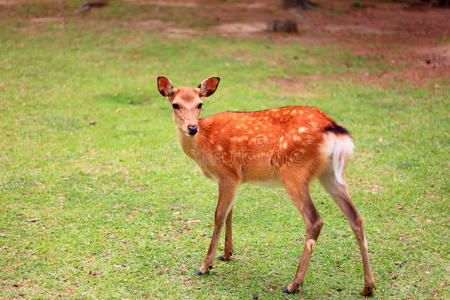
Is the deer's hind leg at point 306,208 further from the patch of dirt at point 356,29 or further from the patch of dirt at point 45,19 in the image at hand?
the patch of dirt at point 45,19

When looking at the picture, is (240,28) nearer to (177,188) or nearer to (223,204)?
(177,188)

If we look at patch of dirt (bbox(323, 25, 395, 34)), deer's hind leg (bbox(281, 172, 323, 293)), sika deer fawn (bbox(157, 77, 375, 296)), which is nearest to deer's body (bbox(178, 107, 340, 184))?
sika deer fawn (bbox(157, 77, 375, 296))

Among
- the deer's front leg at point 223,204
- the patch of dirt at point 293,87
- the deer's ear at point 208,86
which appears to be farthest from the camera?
the patch of dirt at point 293,87

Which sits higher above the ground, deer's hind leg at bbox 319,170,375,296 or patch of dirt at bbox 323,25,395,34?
deer's hind leg at bbox 319,170,375,296

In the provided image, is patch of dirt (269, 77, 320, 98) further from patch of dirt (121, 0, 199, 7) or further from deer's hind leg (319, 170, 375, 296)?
patch of dirt (121, 0, 199, 7)

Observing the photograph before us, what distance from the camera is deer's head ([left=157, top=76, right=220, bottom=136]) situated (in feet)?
14.4

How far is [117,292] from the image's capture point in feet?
13.6

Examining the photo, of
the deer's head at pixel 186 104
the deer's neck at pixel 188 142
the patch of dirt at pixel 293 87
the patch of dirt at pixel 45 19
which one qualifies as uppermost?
the deer's head at pixel 186 104

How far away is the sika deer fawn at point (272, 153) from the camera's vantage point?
412cm

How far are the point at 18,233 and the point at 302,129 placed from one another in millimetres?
3065

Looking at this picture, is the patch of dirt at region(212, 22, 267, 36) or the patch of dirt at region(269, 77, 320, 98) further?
the patch of dirt at region(212, 22, 267, 36)

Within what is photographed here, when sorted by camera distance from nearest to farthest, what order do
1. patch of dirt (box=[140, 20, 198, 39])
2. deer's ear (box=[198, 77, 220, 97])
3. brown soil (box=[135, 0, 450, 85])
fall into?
deer's ear (box=[198, 77, 220, 97])
brown soil (box=[135, 0, 450, 85])
patch of dirt (box=[140, 20, 198, 39])

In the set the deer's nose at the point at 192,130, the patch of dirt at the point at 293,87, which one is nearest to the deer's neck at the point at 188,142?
the deer's nose at the point at 192,130

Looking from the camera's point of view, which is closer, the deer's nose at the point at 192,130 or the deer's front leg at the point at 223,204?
the deer's nose at the point at 192,130
